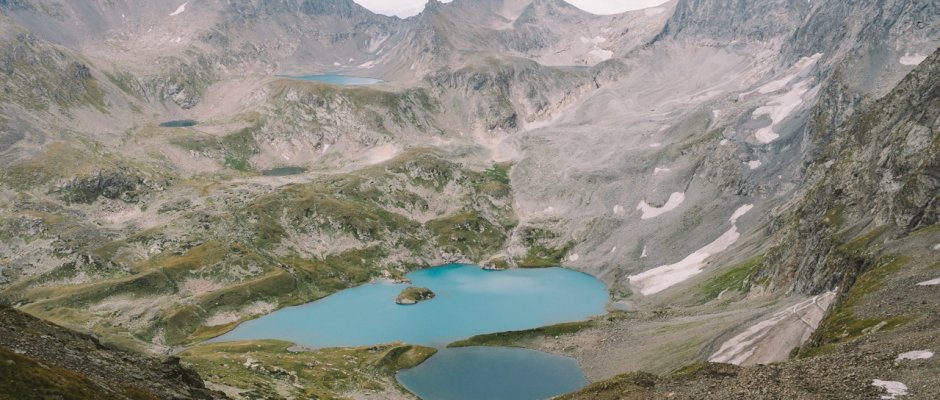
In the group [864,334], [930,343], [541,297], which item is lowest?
[541,297]

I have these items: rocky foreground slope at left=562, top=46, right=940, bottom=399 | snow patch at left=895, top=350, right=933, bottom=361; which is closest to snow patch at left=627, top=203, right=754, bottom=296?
rocky foreground slope at left=562, top=46, right=940, bottom=399

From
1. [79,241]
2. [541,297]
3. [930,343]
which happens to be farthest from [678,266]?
[79,241]

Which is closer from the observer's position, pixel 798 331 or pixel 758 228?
pixel 798 331

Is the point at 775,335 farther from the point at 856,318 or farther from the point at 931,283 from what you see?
the point at 931,283

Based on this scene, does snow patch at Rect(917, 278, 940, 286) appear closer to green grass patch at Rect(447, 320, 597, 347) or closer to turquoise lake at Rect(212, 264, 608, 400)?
turquoise lake at Rect(212, 264, 608, 400)

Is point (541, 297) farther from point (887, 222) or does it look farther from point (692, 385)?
point (692, 385)

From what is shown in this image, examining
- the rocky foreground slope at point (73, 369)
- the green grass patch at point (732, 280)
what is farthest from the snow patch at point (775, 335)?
the rocky foreground slope at point (73, 369)
